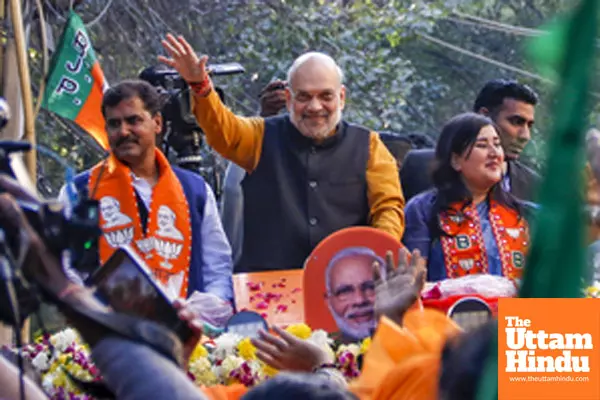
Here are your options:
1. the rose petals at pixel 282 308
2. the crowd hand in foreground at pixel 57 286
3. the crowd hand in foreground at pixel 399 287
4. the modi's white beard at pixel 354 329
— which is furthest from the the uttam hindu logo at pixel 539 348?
the rose petals at pixel 282 308

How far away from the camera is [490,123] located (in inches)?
219

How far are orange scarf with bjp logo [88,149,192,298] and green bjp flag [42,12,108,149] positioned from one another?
113cm

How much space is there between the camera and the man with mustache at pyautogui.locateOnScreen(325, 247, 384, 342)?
4410 millimetres

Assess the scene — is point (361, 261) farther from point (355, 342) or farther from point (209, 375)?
point (209, 375)

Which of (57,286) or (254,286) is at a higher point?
(57,286)

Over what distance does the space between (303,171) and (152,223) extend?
2.30 feet

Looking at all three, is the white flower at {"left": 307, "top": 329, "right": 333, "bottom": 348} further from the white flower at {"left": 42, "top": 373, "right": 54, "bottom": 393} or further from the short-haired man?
the short-haired man

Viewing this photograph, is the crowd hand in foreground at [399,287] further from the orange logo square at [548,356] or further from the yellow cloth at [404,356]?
the orange logo square at [548,356]

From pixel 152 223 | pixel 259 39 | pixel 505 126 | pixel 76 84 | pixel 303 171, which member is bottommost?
pixel 152 223

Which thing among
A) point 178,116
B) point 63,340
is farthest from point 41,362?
point 178,116

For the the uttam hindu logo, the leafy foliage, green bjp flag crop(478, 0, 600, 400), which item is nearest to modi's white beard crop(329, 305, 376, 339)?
the the uttam hindu logo

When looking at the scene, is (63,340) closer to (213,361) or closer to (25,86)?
(213,361)

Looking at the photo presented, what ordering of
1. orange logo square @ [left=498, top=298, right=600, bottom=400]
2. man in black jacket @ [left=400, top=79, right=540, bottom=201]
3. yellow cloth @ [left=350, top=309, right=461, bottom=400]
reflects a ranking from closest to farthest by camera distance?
orange logo square @ [left=498, top=298, right=600, bottom=400]
yellow cloth @ [left=350, top=309, right=461, bottom=400]
man in black jacket @ [left=400, top=79, right=540, bottom=201]

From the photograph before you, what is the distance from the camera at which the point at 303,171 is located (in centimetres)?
577
